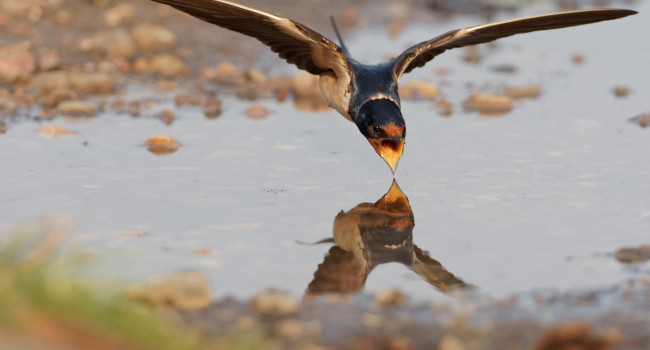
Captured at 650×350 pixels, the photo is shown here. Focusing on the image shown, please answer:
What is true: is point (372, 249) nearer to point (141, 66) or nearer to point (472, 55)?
point (141, 66)

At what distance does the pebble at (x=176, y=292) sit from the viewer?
356 centimetres

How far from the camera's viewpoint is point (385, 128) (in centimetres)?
495

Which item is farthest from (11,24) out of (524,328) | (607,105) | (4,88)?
(524,328)

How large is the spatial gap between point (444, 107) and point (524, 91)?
0.77m

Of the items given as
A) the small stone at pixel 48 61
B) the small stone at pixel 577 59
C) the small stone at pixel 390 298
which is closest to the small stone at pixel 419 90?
the small stone at pixel 577 59

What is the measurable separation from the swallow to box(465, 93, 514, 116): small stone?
3.89 feet

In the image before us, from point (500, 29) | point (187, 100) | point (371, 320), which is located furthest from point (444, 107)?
point (371, 320)

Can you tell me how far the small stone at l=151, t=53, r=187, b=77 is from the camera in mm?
8000

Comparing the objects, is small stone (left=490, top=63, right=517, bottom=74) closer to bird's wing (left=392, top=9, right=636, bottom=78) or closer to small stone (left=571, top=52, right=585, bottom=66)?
small stone (left=571, top=52, right=585, bottom=66)

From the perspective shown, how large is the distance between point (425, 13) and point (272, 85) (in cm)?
365

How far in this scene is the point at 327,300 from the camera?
367cm

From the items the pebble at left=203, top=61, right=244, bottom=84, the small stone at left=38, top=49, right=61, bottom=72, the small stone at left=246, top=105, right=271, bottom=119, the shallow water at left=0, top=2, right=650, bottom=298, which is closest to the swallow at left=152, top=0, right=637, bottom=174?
the shallow water at left=0, top=2, right=650, bottom=298

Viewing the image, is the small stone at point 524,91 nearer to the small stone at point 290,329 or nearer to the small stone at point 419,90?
the small stone at point 419,90

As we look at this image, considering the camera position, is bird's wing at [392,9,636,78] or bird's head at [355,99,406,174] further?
bird's wing at [392,9,636,78]
